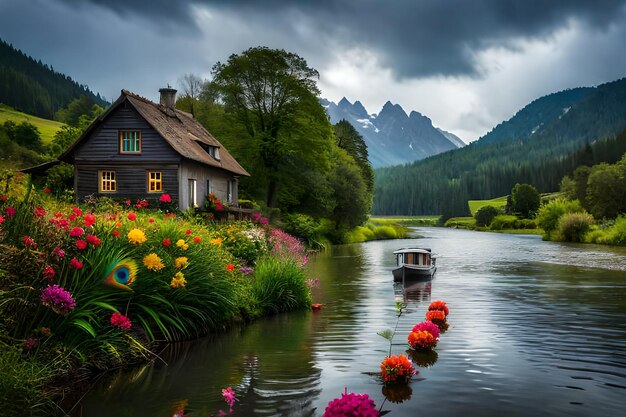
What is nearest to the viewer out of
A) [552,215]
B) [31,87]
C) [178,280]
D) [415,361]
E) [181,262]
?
[415,361]

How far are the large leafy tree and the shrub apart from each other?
34.5m

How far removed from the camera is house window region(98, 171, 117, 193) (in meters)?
37.9

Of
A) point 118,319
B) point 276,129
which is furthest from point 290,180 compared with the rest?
point 118,319

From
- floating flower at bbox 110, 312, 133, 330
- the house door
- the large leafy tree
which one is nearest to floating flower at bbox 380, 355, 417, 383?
floating flower at bbox 110, 312, 133, 330

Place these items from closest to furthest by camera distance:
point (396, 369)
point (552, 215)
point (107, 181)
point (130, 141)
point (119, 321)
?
point (396, 369) → point (119, 321) → point (130, 141) → point (107, 181) → point (552, 215)

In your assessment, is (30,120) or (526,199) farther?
(30,120)

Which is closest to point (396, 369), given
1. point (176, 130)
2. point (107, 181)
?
point (107, 181)

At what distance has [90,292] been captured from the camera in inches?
395

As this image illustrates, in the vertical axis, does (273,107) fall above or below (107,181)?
above

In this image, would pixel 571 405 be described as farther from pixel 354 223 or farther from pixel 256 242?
pixel 354 223

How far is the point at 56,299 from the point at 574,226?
2693 inches

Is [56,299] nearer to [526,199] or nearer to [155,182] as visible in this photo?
[155,182]

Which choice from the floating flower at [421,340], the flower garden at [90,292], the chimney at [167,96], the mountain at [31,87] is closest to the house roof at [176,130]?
the chimney at [167,96]

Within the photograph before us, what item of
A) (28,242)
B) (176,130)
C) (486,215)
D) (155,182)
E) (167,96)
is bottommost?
(28,242)
